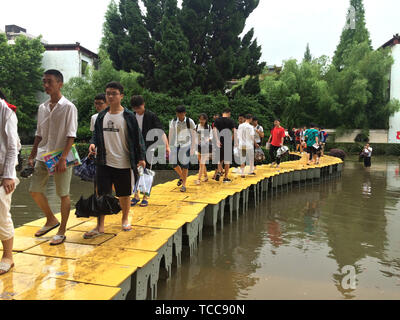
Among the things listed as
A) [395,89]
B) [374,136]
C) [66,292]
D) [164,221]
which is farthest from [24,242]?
[395,89]

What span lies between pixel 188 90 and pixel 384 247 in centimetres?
1313

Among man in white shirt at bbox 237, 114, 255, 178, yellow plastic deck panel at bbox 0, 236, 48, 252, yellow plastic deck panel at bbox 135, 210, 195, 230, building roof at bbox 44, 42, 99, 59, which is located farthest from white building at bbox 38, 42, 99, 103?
yellow plastic deck panel at bbox 0, 236, 48, 252

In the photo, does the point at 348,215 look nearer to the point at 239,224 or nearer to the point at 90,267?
the point at 239,224

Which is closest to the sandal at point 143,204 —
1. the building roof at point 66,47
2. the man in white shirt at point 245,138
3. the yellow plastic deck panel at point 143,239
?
the yellow plastic deck panel at point 143,239

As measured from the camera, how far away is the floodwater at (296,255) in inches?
153

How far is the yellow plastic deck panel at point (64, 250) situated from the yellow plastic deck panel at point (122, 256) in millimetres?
94

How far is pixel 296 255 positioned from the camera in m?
4.96

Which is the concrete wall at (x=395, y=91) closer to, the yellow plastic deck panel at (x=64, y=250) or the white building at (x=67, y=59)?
the white building at (x=67, y=59)

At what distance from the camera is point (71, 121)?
3.62 metres

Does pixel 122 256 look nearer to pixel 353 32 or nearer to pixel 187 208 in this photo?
pixel 187 208

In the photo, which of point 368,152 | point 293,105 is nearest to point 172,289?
point 368,152

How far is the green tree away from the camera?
1083 inches

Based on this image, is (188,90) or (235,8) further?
(235,8)

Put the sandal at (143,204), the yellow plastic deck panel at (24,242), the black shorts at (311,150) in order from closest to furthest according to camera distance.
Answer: the yellow plastic deck panel at (24,242)
the sandal at (143,204)
the black shorts at (311,150)
